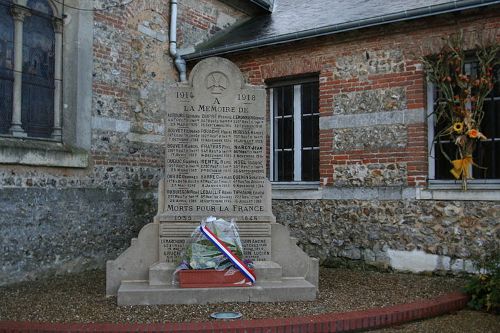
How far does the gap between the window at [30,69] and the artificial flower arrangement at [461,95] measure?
608cm

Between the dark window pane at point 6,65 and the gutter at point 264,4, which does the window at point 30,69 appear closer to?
the dark window pane at point 6,65

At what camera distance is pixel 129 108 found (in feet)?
31.8

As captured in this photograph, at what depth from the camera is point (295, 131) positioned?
1004 cm

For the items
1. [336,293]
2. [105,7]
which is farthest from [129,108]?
[336,293]

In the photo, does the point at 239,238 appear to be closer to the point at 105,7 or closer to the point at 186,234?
the point at 186,234

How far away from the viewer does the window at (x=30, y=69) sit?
26.2ft

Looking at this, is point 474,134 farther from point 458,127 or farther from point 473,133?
point 458,127

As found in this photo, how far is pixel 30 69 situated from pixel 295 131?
4.78 meters

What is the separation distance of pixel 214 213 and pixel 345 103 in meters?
3.63

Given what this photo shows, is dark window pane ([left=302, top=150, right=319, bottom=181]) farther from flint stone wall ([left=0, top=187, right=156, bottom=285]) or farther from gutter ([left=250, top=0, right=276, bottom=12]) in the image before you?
gutter ([left=250, top=0, right=276, bottom=12])

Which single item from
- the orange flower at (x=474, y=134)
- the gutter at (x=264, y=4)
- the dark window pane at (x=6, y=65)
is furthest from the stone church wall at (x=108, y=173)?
the orange flower at (x=474, y=134)

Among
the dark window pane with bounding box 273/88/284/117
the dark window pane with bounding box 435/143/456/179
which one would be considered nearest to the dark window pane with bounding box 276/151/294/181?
the dark window pane with bounding box 273/88/284/117

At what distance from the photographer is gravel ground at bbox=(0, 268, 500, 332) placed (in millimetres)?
5598

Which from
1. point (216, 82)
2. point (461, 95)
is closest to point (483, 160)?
point (461, 95)
